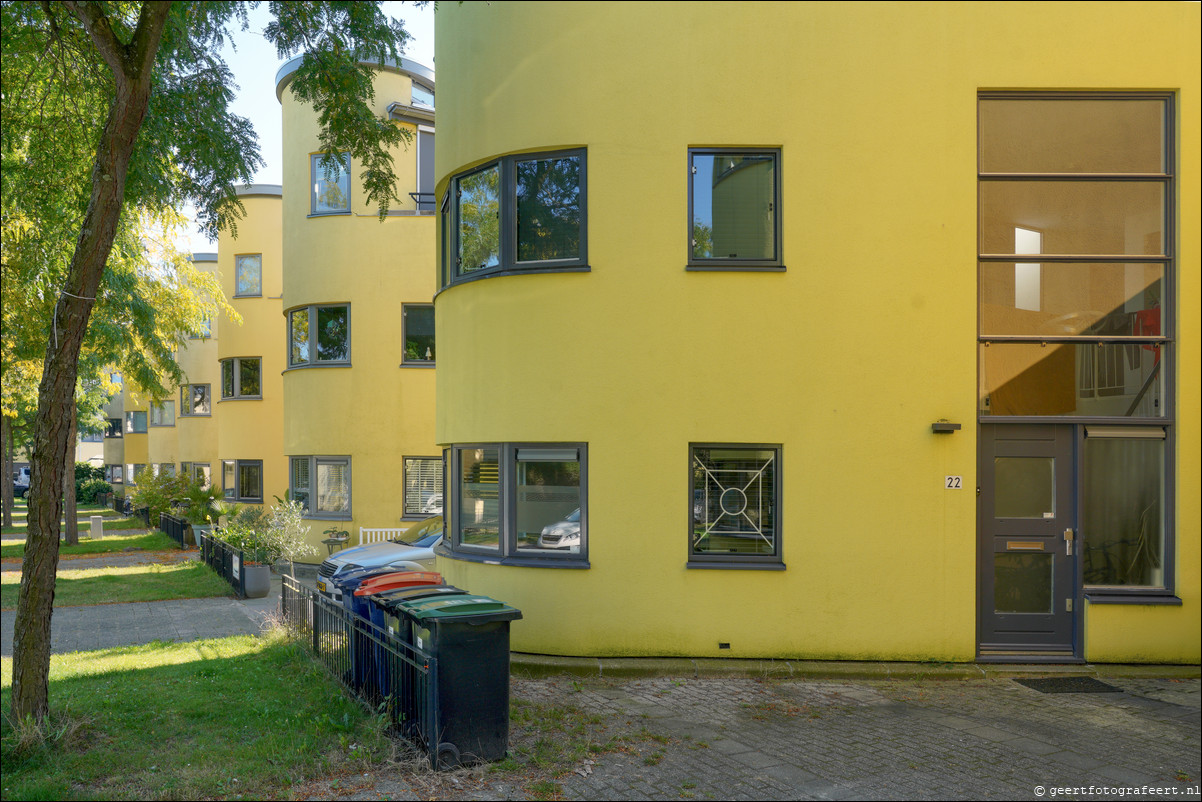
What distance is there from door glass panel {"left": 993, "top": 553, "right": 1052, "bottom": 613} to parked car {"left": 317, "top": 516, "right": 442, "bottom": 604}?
661cm

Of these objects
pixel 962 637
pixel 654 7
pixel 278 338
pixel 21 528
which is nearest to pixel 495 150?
pixel 654 7

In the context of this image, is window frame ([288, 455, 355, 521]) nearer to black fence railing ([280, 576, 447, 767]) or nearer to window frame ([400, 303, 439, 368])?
window frame ([400, 303, 439, 368])

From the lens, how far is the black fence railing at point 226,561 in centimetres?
1535

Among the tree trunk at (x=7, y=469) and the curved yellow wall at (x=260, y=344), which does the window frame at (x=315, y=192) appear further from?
the tree trunk at (x=7, y=469)

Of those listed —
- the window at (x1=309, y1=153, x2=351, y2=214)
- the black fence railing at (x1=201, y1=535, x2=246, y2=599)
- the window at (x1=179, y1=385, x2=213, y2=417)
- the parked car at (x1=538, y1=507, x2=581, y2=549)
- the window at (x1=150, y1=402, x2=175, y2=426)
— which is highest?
the window at (x1=309, y1=153, x2=351, y2=214)

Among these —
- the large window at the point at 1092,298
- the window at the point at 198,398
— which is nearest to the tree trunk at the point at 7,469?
the window at the point at 198,398

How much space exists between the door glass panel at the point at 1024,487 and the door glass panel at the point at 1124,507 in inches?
13.9

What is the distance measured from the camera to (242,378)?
84.0ft

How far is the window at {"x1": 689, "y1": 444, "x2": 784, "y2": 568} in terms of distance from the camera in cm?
930

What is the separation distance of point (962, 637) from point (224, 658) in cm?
787

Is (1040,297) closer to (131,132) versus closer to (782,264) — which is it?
(782,264)

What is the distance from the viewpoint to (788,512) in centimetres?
923

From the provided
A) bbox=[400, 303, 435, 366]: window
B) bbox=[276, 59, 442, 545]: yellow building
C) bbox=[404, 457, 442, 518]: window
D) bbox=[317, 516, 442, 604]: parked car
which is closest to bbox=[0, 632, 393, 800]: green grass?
bbox=[317, 516, 442, 604]: parked car

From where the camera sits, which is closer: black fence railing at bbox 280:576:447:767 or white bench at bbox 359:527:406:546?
black fence railing at bbox 280:576:447:767
